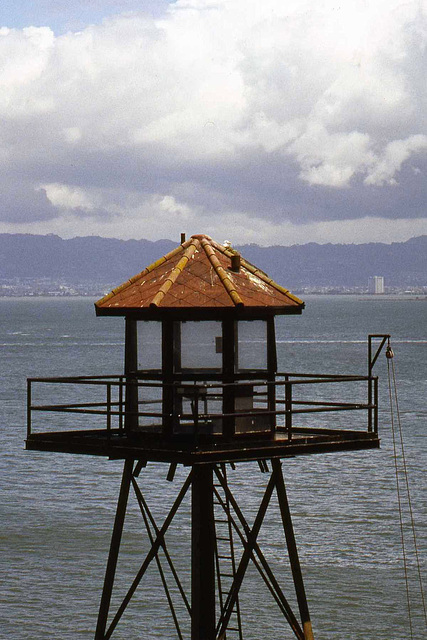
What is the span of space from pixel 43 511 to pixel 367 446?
93.2 ft

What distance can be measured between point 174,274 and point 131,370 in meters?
1.62

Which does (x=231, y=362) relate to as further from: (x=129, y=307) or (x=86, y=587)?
(x=86, y=587)

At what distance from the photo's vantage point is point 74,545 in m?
40.6

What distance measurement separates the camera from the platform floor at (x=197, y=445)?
17.6m

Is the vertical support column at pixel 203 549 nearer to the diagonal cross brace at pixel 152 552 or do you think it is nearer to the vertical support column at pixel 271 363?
the vertical support column at pixel 271 363

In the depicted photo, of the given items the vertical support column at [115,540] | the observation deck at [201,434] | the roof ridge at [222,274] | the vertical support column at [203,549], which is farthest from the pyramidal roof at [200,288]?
the vertical support column at [115,540]

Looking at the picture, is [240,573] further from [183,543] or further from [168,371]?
[183,543]

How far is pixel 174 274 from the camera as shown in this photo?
61.8 feet

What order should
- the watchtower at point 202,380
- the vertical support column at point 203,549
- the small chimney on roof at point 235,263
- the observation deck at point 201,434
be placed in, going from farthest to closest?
the small chimney on roof at point 235,263 → the vertical support column at point 203,549 → the watchtower at point 202,380 → the observation deck at point 201,434

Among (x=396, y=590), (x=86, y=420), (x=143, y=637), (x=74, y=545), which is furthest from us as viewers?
(x=86, y=420)

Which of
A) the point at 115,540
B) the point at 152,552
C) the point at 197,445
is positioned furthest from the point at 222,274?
the point at 152,552

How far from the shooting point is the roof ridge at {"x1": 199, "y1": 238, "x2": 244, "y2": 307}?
1800 cm

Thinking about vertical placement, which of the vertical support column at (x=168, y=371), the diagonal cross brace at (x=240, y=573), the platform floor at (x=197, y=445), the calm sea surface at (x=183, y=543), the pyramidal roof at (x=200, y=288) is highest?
the pyramidal roof at (x=200, y=288)

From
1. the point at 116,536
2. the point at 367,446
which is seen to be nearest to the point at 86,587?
the point at 116,536
